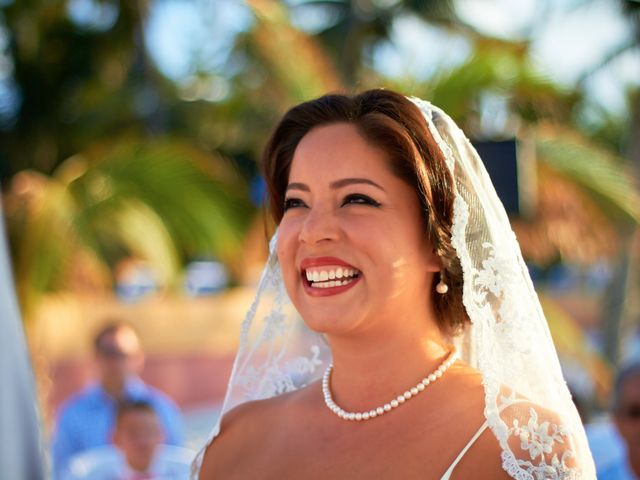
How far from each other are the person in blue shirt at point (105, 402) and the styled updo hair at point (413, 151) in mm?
3662

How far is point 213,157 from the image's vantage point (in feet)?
36.4

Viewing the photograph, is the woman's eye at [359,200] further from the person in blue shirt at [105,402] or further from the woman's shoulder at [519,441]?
the person in blue shirt at [105,402]

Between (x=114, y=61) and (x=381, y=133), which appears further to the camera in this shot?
(x=114, y=61)

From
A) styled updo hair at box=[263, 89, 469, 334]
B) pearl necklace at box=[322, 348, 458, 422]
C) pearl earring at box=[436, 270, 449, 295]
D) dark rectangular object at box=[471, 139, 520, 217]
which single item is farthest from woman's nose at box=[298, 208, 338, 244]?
dark rectangular object at box=[471, 139, 520, 217]

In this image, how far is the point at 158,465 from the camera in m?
4.91

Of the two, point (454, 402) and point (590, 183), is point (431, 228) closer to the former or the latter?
point (454, 402)

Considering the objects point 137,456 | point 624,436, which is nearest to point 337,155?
point 624,436

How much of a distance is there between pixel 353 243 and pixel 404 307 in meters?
0.21

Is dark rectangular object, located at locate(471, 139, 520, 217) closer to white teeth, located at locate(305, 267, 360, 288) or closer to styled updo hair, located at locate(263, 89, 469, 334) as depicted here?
styled updo hair, located at locate(263, 89, 469, 334)

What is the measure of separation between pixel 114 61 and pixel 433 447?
13.3 metres

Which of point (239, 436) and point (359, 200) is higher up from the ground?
point (359, 200)

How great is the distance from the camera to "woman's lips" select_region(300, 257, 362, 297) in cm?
212

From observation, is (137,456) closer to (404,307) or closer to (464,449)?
(404,307)

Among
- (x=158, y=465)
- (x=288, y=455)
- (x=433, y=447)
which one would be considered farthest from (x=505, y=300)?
(x=158, y=465)
